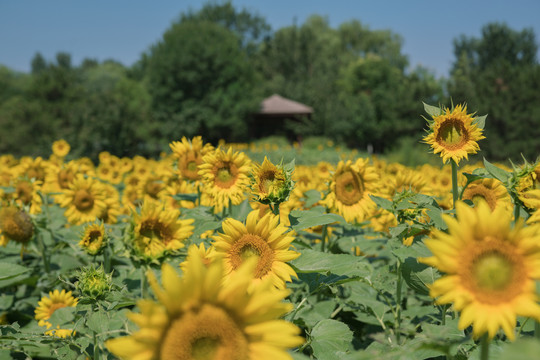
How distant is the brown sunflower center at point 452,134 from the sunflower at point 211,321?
59.0 inches

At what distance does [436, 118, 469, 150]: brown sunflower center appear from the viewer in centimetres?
207

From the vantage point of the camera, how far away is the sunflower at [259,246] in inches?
62.5

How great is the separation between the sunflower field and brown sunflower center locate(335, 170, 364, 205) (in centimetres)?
1

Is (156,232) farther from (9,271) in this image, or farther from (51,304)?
(51,304)

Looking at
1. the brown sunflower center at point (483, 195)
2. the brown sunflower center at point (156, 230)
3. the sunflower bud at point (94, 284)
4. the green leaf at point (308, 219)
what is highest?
the brown sunflower center at point (483, 195)

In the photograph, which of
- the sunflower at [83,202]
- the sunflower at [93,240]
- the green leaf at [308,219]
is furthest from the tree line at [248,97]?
the green leaf at [308,219]

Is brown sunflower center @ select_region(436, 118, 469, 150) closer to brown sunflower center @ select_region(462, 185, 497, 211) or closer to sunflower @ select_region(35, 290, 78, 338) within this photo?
brown sunflower center @ select_region(462, 185, 497, 211)

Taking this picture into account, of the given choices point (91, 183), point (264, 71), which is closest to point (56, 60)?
point (264, 71)

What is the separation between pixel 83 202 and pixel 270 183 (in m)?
2.18

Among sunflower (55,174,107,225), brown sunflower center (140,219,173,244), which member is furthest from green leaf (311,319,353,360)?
sunflower (55,174,107,225)

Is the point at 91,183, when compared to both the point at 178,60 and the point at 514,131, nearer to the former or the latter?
the point at 514,131

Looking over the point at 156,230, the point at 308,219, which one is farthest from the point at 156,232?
the point at 308,219

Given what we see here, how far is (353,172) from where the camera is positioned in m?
2.90

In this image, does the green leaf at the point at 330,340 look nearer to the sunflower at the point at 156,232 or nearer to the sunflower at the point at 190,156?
the sunflower at the point at 156,232
